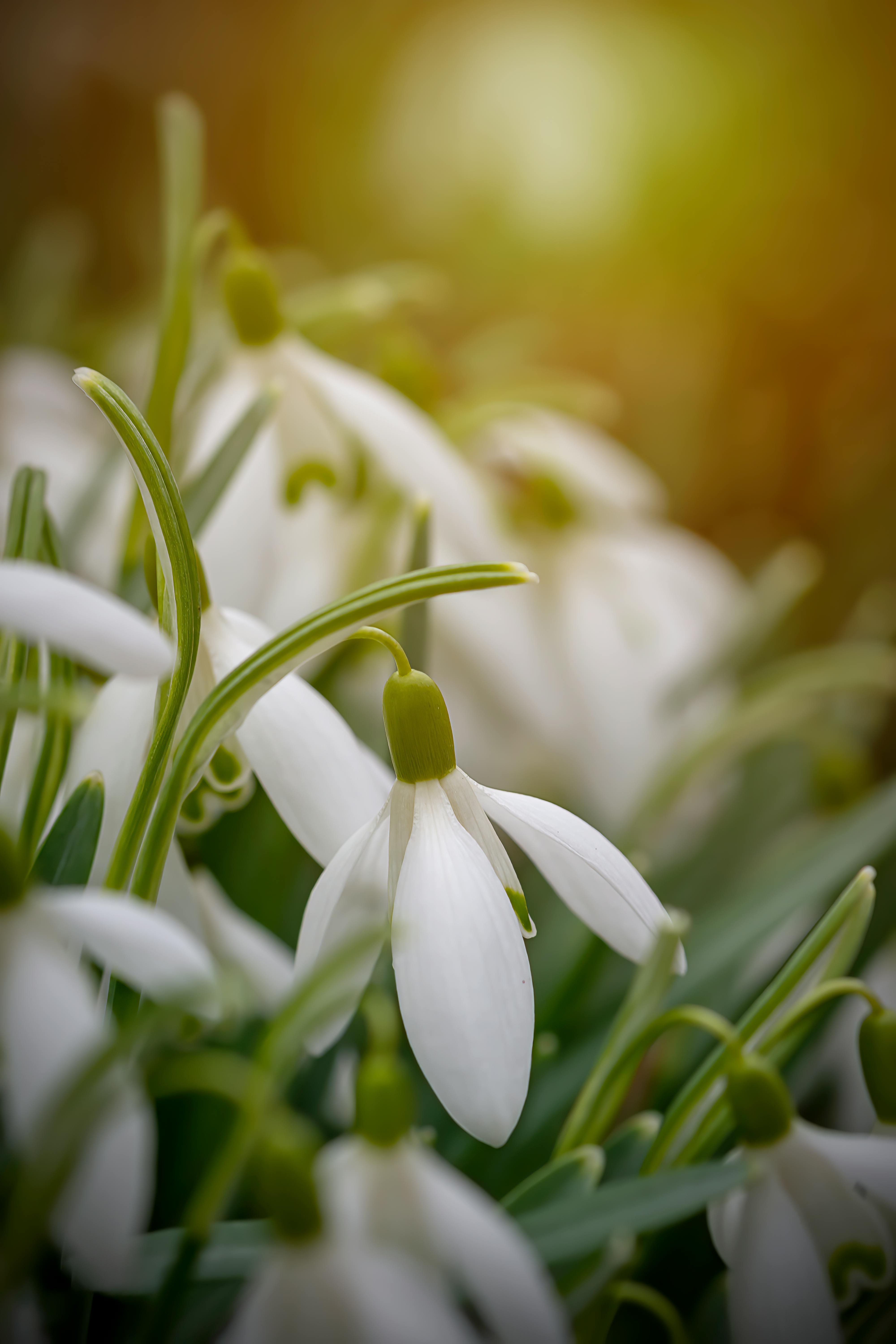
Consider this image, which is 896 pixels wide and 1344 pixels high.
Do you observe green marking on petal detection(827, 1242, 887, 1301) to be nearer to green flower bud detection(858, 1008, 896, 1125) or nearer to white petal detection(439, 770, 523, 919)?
green flower bud detection(858, 1008, 896, 1125)

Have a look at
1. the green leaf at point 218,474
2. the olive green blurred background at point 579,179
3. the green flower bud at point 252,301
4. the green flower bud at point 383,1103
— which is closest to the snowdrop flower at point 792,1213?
the green flower bud at point 383,1103

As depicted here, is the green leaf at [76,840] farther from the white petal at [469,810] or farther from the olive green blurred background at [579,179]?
the olive green blurred background at [579,179]

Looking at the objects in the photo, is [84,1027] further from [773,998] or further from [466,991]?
[773,998]

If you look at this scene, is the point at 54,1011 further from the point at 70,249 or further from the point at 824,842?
the point at 70,249

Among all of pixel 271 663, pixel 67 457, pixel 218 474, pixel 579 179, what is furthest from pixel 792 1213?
pixel 579 179

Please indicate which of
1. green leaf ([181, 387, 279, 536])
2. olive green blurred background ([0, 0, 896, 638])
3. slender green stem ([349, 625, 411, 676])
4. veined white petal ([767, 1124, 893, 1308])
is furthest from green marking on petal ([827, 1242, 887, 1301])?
olive green blurred background ([0, 0, 896, 638])

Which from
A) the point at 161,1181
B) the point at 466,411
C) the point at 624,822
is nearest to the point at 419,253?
the point at 466,411
